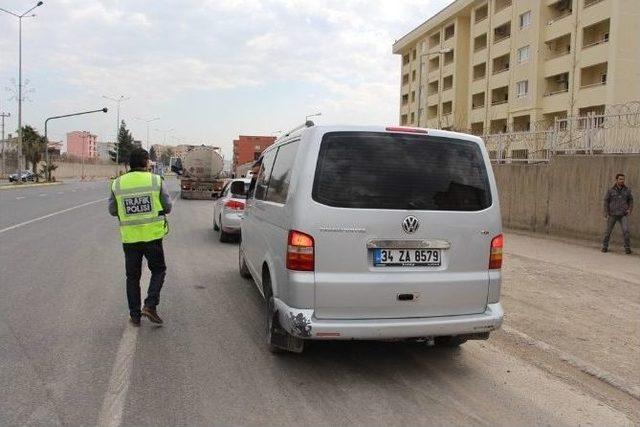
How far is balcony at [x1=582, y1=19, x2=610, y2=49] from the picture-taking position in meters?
39.7

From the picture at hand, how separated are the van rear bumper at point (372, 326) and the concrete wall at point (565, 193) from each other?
9.18 m

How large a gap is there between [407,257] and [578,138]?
10846mm

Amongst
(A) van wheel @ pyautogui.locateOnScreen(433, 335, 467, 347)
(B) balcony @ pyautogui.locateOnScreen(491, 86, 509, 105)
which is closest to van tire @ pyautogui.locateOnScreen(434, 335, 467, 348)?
(A) van wheel @ pyautogui.locateOnScreen(433, 335, 467, 347)

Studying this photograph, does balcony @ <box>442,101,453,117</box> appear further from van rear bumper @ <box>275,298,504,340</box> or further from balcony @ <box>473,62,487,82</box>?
van rear bumper @ <box>275,298,504,340</box>

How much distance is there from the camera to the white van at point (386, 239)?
4.29 m

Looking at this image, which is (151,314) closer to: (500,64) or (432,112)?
(500,64)

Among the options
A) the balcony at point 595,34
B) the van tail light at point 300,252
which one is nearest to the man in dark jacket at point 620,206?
the van tail light at point 300,252

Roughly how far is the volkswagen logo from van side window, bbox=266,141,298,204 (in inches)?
39.6

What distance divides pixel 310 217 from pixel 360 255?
478 mm

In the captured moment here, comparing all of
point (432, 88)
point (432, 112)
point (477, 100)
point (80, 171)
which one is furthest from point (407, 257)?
point (80, 171)

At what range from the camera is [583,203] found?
13.2 m

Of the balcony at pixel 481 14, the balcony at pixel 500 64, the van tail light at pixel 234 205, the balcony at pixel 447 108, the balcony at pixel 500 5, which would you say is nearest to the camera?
the van tail light at pixel 234 205

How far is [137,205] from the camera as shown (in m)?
5.63

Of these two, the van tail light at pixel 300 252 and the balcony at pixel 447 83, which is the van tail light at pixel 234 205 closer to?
the van tail light at pixel 300 252
